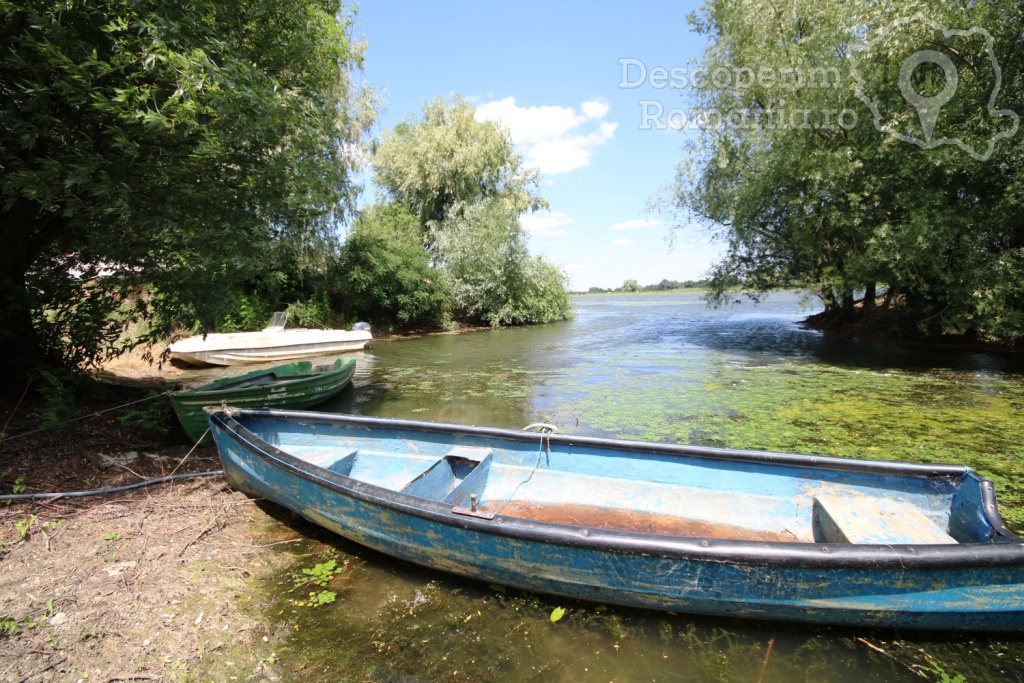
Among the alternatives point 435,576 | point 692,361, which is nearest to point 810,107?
point 692,361

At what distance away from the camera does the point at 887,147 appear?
11.7 metres

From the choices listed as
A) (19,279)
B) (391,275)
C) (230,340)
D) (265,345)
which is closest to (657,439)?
(19,279)

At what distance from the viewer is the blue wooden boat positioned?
279 centimetres

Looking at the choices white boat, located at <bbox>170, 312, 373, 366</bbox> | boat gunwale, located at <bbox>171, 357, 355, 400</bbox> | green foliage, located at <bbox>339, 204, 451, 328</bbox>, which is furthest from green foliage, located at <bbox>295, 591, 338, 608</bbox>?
green foliage, located at <bbox>339, 204, 451, 328</bbox>

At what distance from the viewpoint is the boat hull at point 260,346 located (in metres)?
12.6

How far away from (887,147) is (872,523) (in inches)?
468

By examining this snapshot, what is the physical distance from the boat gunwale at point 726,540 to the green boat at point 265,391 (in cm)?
226

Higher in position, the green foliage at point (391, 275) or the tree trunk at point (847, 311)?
the green foliage at point (391, 275)

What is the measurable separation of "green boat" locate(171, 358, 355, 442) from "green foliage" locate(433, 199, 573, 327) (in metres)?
15.3

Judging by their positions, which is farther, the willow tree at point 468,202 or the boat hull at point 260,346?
the willow tree at point 468,202

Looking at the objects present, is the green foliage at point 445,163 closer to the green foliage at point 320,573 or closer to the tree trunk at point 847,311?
the tree trunk at point 847,311

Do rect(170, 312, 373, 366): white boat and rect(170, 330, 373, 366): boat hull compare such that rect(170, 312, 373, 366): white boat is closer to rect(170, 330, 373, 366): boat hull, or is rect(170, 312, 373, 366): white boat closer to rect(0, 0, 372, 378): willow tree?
rect(170, 330, 373, 366): boat hull

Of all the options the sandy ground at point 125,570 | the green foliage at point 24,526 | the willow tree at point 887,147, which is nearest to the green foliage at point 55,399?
the sandy ground at point 125,570

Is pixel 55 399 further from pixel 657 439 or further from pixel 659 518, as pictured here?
pixel 657 439
